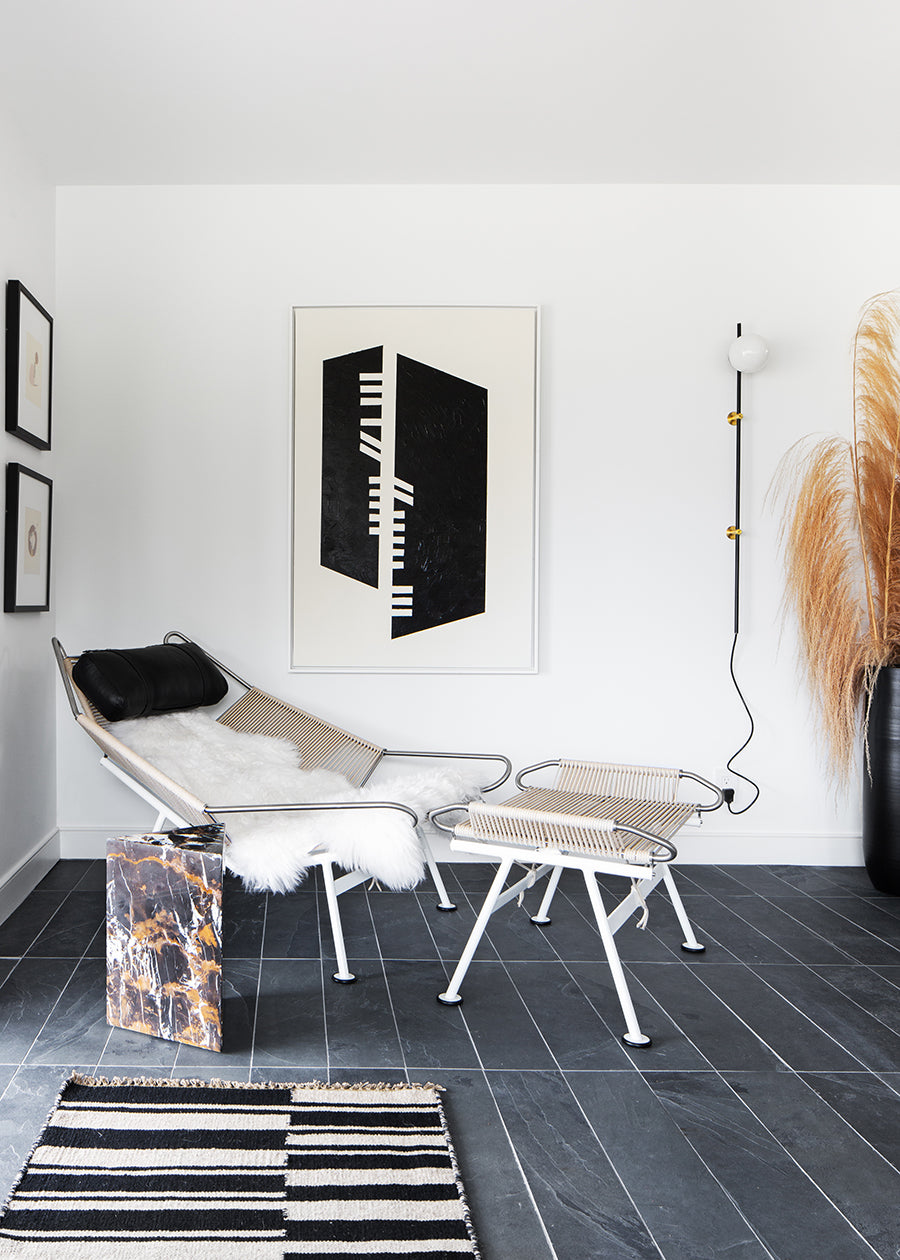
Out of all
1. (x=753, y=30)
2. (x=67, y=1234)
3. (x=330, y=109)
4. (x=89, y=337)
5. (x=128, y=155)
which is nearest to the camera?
(x=67, y=1234)

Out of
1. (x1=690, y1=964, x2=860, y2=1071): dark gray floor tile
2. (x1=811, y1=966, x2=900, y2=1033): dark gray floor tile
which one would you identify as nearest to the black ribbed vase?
(x1=811, y1=966, x2=900, y2=1033): dark gray floor tile

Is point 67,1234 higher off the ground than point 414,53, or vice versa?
point 414,53

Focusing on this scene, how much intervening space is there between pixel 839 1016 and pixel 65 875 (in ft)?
8.44

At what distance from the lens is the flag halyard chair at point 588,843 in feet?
6.85

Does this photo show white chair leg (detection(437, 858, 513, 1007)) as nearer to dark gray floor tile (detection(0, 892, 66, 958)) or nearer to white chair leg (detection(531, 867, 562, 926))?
white chair leg (detection(531, 867, 562, 926))

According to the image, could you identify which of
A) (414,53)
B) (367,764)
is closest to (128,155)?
(414,53)

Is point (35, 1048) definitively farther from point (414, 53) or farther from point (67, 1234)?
point (414, 53)

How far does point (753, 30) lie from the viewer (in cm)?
257

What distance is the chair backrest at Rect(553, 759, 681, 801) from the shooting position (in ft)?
8.78

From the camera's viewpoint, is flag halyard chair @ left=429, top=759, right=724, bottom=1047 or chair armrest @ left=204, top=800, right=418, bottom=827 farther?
chair armrest @ left=204, top=800, right=418, bottom=827

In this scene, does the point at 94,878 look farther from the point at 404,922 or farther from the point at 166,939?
the point at 166,939

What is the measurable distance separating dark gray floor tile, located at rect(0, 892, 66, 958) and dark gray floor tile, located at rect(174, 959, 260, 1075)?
2.04 feet

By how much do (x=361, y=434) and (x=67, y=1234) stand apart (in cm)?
271

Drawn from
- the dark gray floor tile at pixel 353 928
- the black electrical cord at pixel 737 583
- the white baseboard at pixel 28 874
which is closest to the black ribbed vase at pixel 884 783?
the black electrical cord at pixel 737 583
